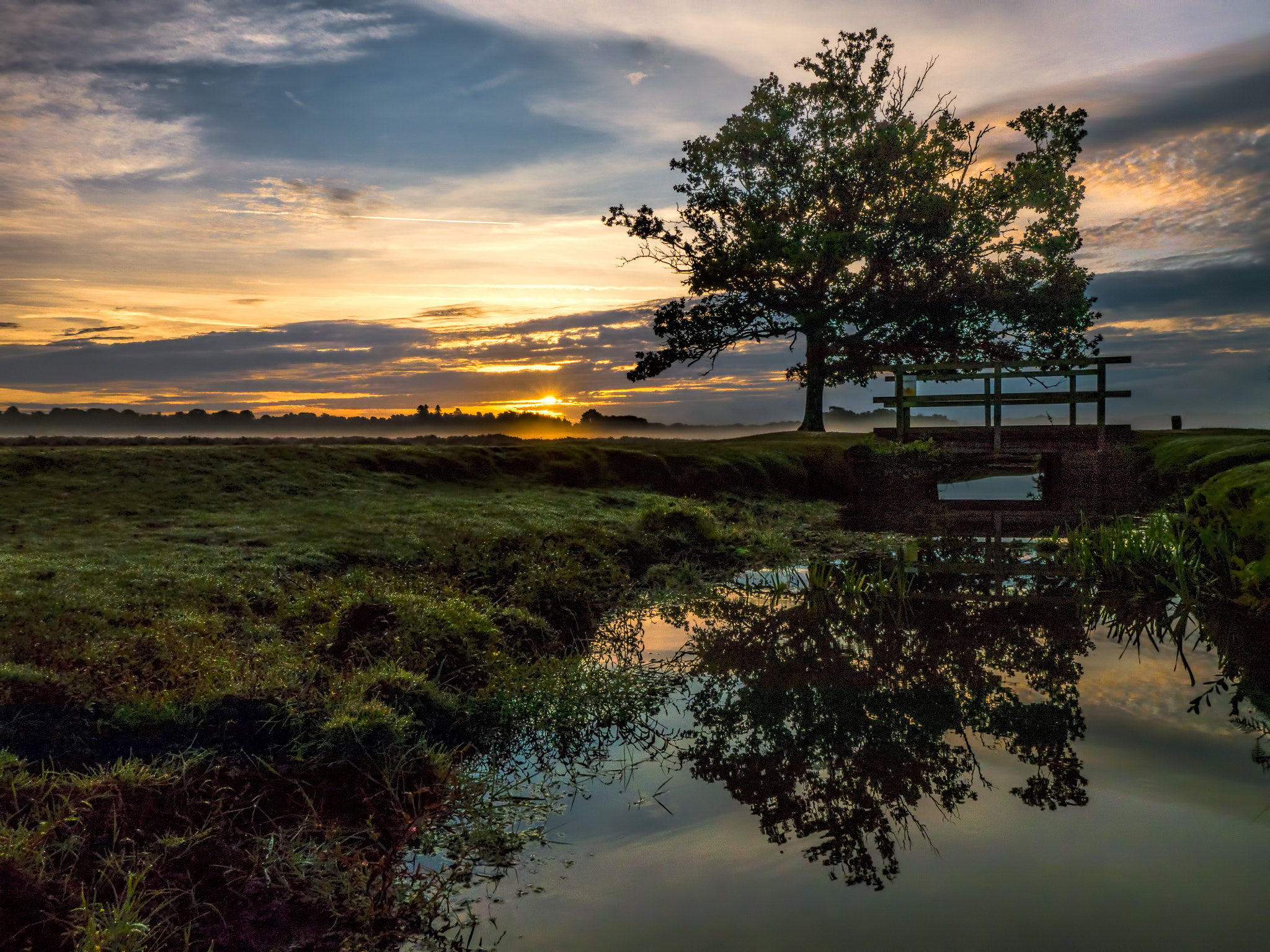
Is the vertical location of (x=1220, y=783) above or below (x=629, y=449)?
below

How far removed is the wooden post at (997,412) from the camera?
2402 cm

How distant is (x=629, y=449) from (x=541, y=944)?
18.8 metres

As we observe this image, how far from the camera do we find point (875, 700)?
281 inches

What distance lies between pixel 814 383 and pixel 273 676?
27.8m

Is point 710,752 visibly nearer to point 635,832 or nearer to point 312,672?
point 635,832

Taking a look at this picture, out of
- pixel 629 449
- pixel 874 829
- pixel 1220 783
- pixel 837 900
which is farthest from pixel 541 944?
pixel 629 449

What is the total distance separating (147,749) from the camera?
224 inches

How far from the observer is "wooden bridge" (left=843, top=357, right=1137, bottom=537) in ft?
76.9

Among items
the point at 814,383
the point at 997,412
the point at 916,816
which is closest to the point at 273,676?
the point at 916,816

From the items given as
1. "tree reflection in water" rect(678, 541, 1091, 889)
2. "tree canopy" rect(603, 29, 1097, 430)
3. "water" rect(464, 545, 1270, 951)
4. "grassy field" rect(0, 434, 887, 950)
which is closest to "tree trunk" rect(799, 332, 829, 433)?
"tree canopy" rect(603, 29, 1097, 430)

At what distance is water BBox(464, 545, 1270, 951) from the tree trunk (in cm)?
2349

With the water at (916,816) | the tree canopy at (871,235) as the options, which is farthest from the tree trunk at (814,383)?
the water at (916,816)

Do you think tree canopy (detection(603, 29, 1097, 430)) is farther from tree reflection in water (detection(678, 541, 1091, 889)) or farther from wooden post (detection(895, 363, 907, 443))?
tree reflection in water (detection(678, 541, 1091, 889))

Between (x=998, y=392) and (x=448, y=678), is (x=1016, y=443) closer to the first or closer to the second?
(x=998, y=392)
